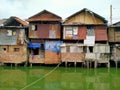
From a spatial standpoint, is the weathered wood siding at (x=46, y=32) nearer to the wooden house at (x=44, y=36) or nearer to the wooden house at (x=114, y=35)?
the wooden house at (x=44, y=36)

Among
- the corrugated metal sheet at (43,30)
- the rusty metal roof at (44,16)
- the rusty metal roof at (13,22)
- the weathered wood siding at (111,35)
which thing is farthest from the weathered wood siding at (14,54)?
the weathered wood siding at (111,35)

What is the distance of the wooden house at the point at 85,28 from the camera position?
27.7 metres

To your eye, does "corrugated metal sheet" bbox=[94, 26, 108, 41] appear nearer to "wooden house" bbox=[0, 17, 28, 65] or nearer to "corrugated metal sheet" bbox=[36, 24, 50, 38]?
"corrugated metal sheet" bbox=[36, 24, 50, 38]

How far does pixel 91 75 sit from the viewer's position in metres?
22.8

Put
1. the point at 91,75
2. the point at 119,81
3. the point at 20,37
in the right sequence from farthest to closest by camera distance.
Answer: the point at 20,37 → the point at 91,75 → the point at 119,81

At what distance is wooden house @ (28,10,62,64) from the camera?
27.9 metres

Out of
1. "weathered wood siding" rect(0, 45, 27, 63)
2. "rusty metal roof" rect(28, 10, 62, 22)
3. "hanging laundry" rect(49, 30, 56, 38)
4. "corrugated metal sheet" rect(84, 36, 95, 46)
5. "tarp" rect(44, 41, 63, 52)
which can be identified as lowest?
"weathered wood siding" rect(0, 45, 27, 63)

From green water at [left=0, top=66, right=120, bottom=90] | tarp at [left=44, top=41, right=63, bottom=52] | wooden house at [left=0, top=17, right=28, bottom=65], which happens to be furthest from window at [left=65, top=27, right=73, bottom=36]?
wooden house at [left=0, top=17, right=28, bottom=65]

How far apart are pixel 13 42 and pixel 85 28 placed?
692cm

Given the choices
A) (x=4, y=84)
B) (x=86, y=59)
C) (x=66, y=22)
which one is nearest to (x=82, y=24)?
(x=66, y=22)

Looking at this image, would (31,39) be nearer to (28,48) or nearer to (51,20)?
(28,48)

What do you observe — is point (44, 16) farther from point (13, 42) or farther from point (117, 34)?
point (117, 34)

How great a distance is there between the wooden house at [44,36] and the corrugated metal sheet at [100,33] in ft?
11.3

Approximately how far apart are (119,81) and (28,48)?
1121cm
